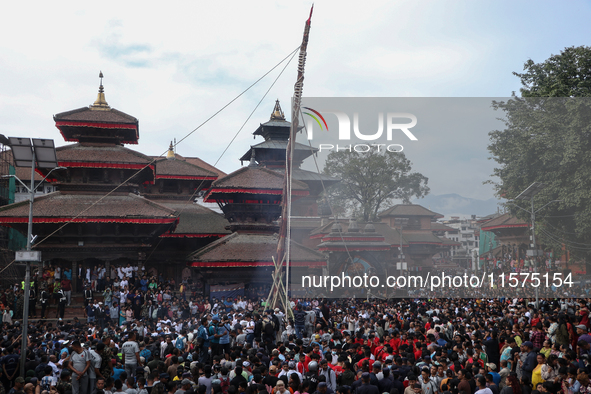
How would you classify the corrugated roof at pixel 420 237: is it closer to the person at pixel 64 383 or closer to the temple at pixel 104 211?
the temple at pixel 104 211

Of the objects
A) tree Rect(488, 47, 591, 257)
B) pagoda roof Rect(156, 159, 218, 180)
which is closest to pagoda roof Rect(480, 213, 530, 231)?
tree Rect(488, 47, 591, 257)

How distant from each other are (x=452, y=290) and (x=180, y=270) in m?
19.8

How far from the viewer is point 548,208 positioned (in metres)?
30.4

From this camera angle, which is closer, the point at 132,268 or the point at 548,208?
the point at 132,268

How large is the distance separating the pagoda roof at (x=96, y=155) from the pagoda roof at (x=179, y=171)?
559 cm

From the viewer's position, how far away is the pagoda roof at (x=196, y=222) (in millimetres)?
31250

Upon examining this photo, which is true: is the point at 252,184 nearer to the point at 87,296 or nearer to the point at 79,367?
the point at 87,296

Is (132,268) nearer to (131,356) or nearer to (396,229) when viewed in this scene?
(131,356)

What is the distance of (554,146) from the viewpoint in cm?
2931

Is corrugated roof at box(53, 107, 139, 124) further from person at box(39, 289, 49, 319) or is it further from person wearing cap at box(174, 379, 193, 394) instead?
person wearing cap at box(174, 379, 193, 394)

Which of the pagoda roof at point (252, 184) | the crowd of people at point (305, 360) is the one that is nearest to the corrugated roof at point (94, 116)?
the pagoda roof at point (252, 184)

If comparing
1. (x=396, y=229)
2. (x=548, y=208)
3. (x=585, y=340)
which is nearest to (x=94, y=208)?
(x=585, y=340)

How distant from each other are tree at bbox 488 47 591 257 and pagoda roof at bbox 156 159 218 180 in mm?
18624

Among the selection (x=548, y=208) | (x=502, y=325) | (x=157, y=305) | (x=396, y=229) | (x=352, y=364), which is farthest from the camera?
(x=396, y=229)
